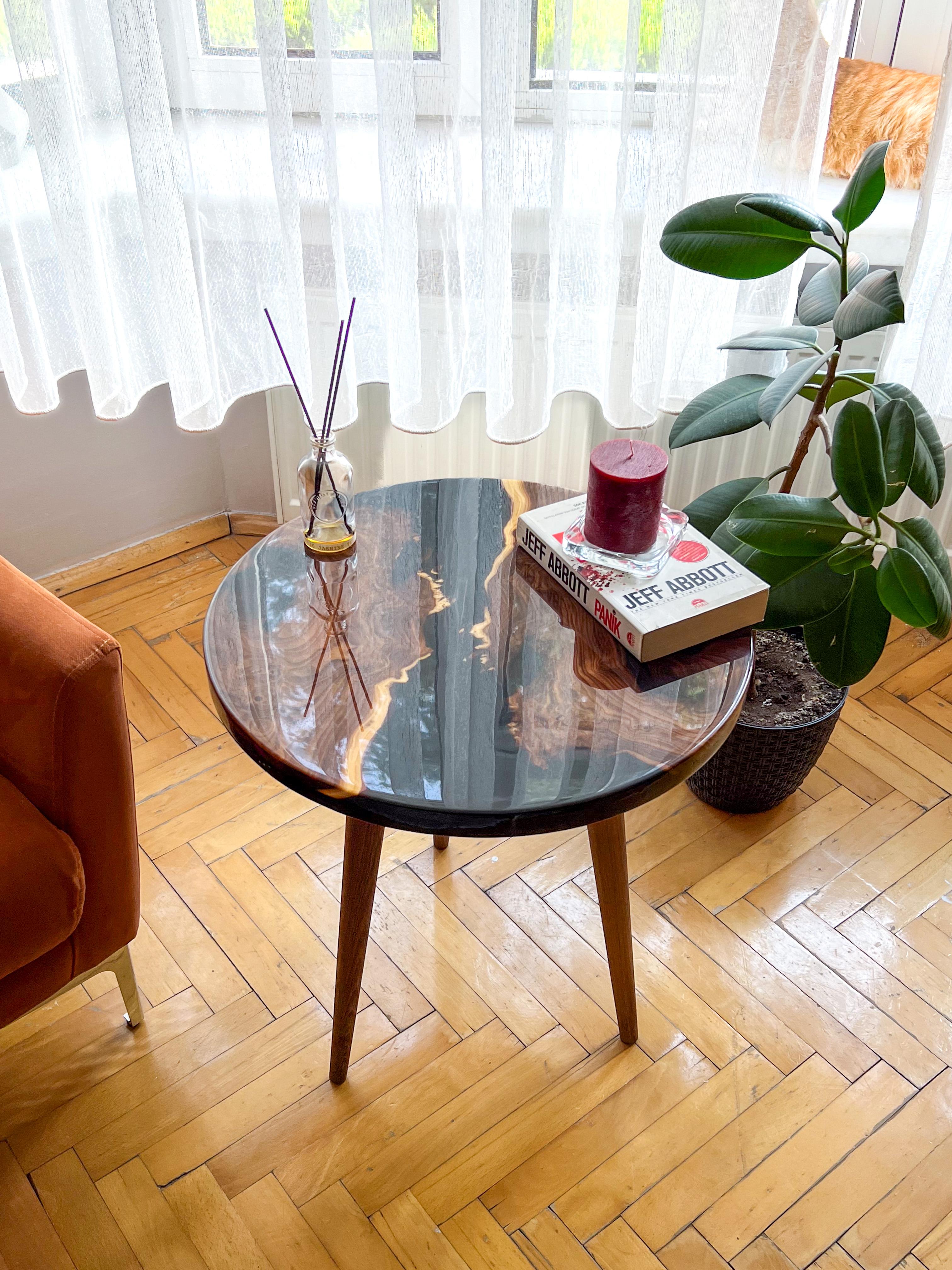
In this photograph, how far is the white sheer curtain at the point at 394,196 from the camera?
4.47 ft

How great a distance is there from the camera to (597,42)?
1.36 m

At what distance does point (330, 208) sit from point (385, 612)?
0.73 meters

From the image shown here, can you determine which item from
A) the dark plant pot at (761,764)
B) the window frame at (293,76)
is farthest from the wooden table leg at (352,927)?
the window frame at (293,76)

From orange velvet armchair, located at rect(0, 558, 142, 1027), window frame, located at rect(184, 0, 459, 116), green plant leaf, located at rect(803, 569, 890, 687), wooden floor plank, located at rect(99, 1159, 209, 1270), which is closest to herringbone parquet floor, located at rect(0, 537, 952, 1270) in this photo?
wooden floor plank, located at rect(99, 1159, 209, 1270)

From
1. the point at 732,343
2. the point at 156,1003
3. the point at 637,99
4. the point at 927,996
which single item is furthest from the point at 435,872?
the point at 637,99

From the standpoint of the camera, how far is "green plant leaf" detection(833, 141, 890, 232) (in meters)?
1.12

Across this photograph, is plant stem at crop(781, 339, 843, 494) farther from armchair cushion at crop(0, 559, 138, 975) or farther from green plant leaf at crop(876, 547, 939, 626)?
armchair cushion at crop(0, 559, 138, 975)

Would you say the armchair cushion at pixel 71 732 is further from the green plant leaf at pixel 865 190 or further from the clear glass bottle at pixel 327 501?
the green plant leaf at pixel 865 190

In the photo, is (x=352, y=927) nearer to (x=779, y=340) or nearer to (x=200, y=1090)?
(x=200, y=1090)

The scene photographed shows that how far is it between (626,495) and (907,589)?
1.13 ft

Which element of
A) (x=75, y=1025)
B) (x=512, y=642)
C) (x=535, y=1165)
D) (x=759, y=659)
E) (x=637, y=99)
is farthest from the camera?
(x=759, y=659)

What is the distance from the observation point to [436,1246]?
108 centimetres

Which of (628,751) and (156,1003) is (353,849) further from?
(156,1003)

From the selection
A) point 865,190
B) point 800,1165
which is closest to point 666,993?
point 800,1165
